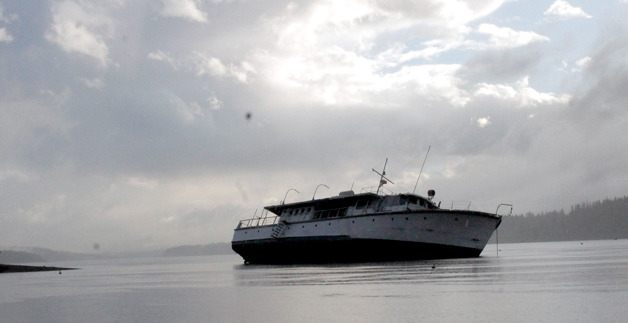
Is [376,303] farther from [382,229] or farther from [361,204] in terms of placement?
[361,204]

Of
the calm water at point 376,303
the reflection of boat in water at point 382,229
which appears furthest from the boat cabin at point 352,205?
the calm water at point 376,303

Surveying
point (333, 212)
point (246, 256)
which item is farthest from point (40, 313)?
point (246, 256)

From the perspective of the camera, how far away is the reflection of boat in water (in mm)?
52406

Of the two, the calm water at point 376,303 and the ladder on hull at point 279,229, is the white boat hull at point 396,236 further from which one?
the calm water at point 376,303

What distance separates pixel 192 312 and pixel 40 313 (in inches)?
282

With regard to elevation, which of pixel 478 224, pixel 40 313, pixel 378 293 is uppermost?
pixel 478 224

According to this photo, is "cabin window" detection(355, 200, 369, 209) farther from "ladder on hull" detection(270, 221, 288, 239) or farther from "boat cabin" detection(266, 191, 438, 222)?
"ladder on hull" detection(270, 221, 288, 239)

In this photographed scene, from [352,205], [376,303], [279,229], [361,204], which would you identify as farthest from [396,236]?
[376,303]

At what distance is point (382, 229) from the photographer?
53.2 meters

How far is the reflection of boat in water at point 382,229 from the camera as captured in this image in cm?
5241

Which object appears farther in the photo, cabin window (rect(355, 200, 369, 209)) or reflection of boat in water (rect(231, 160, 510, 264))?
cabin window (rect(355, 200, 369, 209))

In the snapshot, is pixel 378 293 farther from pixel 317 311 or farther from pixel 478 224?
pixel 478 224

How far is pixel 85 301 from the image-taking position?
31.6 m

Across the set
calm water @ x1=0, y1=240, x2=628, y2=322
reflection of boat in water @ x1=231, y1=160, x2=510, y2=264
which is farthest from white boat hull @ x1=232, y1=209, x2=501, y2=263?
calm water @ x1=0, y1=240, x2=628, y2=322
